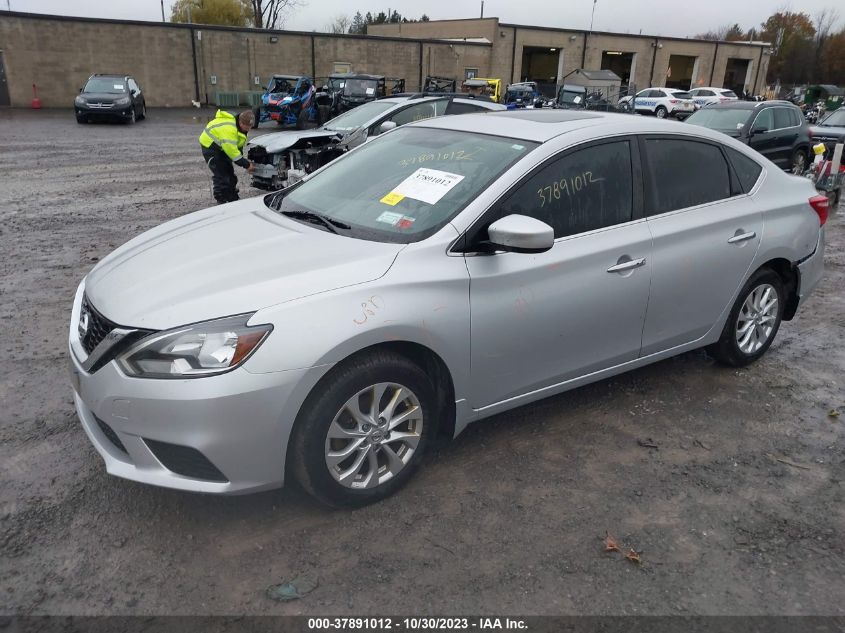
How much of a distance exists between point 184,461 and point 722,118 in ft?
43.0

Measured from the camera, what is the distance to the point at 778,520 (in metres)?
3.10

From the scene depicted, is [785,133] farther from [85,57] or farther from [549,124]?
[85,57]

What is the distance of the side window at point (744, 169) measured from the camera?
4.34 metres

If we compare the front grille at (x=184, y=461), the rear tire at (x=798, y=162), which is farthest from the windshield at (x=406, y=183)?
the rear tire at (x=798, y=162)

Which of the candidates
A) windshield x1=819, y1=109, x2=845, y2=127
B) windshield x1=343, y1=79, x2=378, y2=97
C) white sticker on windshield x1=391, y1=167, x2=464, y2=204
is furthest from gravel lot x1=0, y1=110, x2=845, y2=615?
windshield x1=343, y1=79, x2=378, y2=97

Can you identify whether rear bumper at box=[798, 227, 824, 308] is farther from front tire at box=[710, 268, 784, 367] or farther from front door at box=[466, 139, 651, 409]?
front door at box=[466, 139, 651, 409]

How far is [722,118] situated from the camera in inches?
512

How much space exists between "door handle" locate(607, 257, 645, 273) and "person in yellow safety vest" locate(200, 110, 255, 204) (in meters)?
5.81

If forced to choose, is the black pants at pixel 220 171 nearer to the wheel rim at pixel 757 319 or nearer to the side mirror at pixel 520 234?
the side mirror at pixel 520 234

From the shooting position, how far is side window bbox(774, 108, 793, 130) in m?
13.0

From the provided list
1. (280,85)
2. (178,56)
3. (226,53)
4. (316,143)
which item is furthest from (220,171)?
(226,53)

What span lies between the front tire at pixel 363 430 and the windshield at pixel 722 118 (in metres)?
11.5

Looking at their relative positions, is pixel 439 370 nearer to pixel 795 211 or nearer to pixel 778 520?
pixel 778 520

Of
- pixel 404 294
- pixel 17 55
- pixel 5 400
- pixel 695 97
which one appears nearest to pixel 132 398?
pixel 404 294
